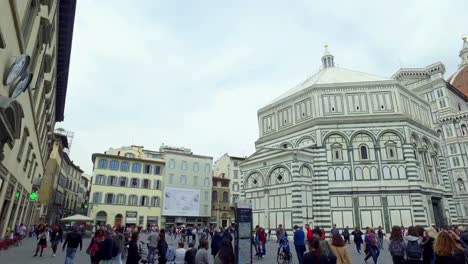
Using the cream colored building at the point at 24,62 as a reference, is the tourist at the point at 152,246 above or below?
below

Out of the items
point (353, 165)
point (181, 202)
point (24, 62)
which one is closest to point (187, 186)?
point (181, 202)

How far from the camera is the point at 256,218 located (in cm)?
3088

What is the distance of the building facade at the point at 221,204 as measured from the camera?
161ft

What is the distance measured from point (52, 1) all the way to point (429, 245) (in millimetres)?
15810

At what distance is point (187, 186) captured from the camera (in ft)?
156

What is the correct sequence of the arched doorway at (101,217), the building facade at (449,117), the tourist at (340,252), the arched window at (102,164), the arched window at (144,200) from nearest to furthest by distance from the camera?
the tourist at (340,252) < the arched doorway at (101,217) < the arched window at (102,164) < the arched window at (144,200) < the building facade at (449,117)

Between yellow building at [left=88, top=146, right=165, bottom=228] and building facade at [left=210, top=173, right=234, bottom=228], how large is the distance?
9341mm

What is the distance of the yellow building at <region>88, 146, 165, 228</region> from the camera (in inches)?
1622

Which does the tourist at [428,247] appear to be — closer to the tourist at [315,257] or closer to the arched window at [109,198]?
the tourist at [315,257]

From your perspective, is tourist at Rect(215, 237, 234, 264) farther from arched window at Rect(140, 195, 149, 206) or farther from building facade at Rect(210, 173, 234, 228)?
building facade at Rect(210, 173, 234, 228)

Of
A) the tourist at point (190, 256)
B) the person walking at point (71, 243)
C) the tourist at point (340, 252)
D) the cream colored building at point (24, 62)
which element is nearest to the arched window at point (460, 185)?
the tourist at point (340, 252)

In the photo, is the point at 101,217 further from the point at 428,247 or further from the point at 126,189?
the point at 428,247

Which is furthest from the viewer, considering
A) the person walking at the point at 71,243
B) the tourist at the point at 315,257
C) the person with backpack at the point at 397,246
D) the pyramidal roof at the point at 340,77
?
the pyramidal roof at the point at 340,77

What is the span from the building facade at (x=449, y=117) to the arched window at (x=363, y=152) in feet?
98.5
